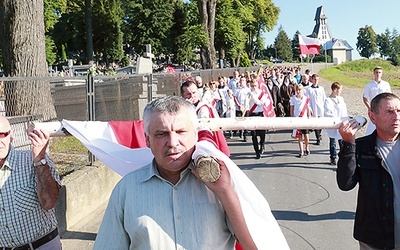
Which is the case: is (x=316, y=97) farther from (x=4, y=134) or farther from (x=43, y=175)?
(x=4, y=134)

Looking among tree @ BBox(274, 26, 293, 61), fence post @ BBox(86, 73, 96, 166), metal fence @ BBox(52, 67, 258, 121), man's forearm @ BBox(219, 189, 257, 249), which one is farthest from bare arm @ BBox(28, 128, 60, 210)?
tree @ BBox(274, 26, 293, 61)

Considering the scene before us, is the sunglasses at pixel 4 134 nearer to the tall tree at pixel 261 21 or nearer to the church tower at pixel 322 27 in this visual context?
the tall tree at pixel 261 21

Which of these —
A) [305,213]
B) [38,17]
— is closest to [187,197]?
[305,213]

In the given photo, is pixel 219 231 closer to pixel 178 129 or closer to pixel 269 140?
pixel 178 129

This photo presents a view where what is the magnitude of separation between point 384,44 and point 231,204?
605 feet

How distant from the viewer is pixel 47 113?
8.23 meters

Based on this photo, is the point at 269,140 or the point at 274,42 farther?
the point at 274,42

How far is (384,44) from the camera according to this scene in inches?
6688

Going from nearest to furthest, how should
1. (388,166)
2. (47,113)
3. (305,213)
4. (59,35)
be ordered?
(388,166) → (305,213) → (47,113) → (59,35)

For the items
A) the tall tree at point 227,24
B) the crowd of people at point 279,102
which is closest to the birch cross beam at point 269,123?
the crowd of people at point 279,102

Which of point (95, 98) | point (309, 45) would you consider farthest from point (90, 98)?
point (309, 45)

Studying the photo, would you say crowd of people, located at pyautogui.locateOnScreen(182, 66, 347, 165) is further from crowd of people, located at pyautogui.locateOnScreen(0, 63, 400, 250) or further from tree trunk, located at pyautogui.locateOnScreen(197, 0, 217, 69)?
tree trunk, located at pyautogui.locateOnScreen(197, 0, 217, 69)

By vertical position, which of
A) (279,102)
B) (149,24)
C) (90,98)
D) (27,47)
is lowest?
(279,102)

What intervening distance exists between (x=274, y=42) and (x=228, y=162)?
498ft
